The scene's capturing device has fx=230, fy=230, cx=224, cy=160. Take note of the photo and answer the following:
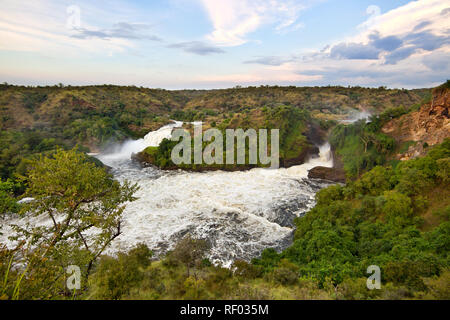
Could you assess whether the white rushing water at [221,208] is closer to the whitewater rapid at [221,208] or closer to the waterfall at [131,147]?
the whitewater rapid at [221,208]

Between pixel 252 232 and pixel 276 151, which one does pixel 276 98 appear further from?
pixel 252 232

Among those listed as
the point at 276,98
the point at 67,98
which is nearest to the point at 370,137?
the point at 276,98

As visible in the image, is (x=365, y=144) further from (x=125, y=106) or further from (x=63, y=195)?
(x=125, y=106)

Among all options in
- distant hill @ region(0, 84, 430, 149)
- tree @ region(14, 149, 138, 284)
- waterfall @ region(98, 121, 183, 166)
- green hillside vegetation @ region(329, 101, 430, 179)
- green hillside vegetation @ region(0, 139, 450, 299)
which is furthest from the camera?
distant hill @ region(0, 84, 430, 149)

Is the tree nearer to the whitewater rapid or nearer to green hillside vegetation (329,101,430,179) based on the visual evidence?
the whitewater rapid

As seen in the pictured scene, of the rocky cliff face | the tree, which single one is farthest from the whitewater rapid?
the rocky cliff face

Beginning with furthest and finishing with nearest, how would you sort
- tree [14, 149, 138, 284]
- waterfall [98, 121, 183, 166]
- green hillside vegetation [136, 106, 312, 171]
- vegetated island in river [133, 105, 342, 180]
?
waterfall [98, 121, 183, 166] → green hillside vegetation [136, 106, 312, 171] → vegetated island in river [133, 105, 342, 180] → tree [14, 149, 138, 284]

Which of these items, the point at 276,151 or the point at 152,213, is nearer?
the point at 152,213
